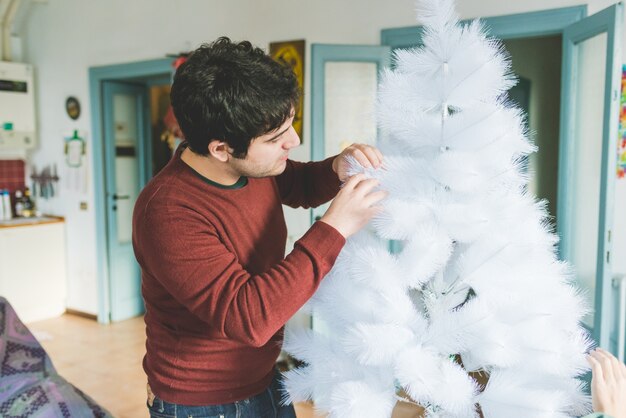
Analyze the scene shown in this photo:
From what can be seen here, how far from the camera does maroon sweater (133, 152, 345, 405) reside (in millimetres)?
900

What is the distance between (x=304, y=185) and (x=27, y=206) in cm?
471

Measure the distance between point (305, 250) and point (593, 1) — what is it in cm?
251

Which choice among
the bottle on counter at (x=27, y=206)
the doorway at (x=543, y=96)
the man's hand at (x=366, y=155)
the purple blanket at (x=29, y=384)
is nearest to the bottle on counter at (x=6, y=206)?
the bottle on counter at (x=27, y=206)

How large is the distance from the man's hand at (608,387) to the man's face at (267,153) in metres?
0.70

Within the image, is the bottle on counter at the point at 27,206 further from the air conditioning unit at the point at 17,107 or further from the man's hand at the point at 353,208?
the man's hand at the point at 353,208

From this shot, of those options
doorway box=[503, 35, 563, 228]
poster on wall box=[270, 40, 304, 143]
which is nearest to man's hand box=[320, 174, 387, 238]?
poster on wall box=[270, 40, 304, 143]

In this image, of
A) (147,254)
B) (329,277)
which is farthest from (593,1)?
(147,254)

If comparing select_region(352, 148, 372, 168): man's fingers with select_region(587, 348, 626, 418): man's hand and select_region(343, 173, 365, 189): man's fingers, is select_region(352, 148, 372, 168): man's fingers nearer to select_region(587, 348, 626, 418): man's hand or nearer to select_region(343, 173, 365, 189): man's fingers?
select_region(343, 173, 365, 189): man's fingers

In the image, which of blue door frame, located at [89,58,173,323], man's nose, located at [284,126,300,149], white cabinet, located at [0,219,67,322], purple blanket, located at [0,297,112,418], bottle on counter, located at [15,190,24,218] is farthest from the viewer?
bottle on counter, located at [15,190,24,218]

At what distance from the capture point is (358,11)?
131 inches

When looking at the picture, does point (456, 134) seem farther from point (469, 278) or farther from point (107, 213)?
point (107, 213)

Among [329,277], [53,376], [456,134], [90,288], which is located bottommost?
[90,288]

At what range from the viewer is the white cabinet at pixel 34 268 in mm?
4699

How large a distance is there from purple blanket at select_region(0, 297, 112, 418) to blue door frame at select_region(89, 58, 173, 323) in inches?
116
